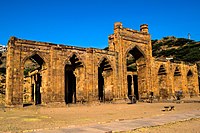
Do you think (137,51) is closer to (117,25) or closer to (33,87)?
(117,25)

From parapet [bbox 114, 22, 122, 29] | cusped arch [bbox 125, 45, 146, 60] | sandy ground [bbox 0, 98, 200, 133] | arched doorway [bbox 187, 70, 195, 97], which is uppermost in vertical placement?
parapet [bbox 114, 22, 122, 29]

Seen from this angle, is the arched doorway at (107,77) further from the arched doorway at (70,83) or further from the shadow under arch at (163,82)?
the shadow under arch at (163,82)

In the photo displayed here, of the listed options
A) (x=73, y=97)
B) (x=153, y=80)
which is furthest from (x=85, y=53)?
(x=153, y=80)

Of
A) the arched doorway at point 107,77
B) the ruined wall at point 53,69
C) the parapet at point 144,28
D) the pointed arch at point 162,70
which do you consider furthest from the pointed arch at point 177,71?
the arched doorway at point 107,77

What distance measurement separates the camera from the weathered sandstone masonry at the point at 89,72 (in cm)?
2155

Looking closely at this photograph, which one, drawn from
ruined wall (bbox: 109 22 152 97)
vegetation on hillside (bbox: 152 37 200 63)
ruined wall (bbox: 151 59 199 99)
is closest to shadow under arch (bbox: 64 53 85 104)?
ruined wall (bbox: 109 22 152 97)

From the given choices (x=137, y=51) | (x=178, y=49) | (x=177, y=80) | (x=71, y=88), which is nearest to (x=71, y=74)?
(x=71, y=88)

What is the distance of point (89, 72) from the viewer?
26.2m

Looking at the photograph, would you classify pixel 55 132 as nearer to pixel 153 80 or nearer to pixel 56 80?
pixel 56 80

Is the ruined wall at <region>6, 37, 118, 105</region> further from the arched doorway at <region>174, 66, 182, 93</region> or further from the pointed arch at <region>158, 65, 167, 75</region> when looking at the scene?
the arched doorway at <region>174, 66, 182, 93</region>

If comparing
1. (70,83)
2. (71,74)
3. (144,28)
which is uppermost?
(144,28)

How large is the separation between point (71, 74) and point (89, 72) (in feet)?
16.7

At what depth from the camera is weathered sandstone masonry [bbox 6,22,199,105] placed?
21.5 m

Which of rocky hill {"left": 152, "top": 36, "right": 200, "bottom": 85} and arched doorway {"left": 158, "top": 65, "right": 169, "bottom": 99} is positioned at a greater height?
rocky hill {"left": 152, "top": 36, "right": 200, "bottom": 85}
